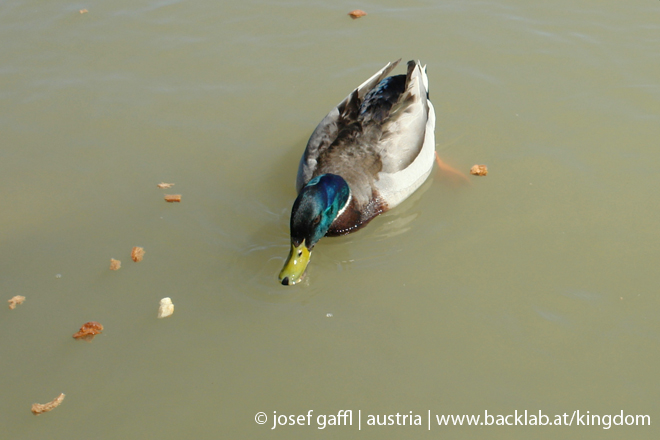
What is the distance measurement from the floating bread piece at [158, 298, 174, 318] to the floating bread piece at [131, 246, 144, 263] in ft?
1.69

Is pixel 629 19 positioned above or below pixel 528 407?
above

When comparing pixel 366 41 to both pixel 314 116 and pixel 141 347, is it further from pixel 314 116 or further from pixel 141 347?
pixel 141 347

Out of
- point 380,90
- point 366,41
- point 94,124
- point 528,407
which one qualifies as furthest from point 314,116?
point 528,407

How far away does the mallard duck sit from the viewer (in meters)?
4.85

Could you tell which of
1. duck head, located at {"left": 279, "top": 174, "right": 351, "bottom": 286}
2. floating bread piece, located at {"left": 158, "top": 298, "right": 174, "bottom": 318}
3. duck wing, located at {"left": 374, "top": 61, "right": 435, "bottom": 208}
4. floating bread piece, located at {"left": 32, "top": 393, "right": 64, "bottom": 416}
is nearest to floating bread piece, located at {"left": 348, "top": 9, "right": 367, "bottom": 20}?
duck wing, located at {"left": 374, "top": 61, "right": 435, "bottom": 208}

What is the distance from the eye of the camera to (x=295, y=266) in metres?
4.20

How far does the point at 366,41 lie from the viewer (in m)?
7.15

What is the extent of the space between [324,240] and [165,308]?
1.32 meters

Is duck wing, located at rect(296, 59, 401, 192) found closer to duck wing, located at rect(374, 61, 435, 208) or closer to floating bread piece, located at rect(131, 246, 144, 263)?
duck wing, located at rect(374, 61, 435, 208)

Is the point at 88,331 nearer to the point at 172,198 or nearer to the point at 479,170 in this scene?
the point at 172,198

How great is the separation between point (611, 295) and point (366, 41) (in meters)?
4.11

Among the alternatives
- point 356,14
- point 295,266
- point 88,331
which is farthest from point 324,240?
point 356,14

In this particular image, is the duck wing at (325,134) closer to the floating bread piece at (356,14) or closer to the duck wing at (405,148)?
the duck wing at (405,148)

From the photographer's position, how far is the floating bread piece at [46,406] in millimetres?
3643
